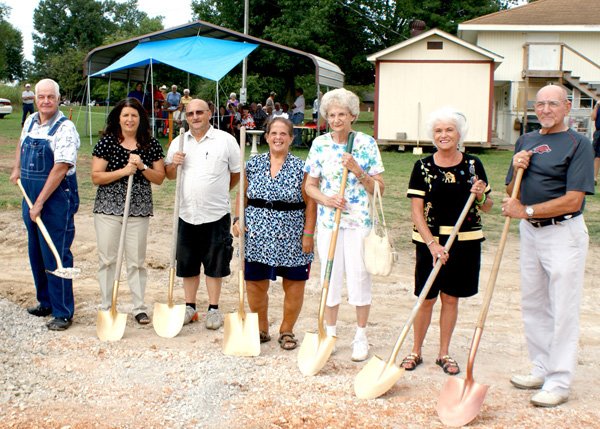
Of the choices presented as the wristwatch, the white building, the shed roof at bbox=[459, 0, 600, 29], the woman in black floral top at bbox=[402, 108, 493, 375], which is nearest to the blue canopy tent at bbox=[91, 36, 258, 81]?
the white building

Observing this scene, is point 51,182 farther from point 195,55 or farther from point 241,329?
point 195,55

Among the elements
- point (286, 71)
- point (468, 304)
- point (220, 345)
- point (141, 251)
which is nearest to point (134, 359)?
point (220, 345)

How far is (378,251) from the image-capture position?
4.73 metres

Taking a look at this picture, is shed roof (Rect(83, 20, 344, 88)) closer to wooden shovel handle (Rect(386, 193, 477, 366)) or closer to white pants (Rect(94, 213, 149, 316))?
white pants (Rect(94, 213, 149, 316))

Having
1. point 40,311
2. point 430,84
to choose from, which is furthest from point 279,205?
point 430,84

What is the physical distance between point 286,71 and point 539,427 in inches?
1194

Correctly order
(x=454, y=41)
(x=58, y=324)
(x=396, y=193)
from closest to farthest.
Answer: (x=58, y=324) < (x=396, y=193) < (x=454, y=41)

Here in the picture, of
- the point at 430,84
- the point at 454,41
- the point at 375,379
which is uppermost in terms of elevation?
the point at 454,41

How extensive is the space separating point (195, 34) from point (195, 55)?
11.3 feet

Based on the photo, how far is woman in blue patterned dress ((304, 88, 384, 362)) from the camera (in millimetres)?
4828

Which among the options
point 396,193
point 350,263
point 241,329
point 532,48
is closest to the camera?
point 350,263

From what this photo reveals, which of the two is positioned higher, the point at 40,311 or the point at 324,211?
the point at 324,211

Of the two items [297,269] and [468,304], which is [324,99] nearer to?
[297,269]

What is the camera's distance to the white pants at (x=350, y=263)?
4941 mm
